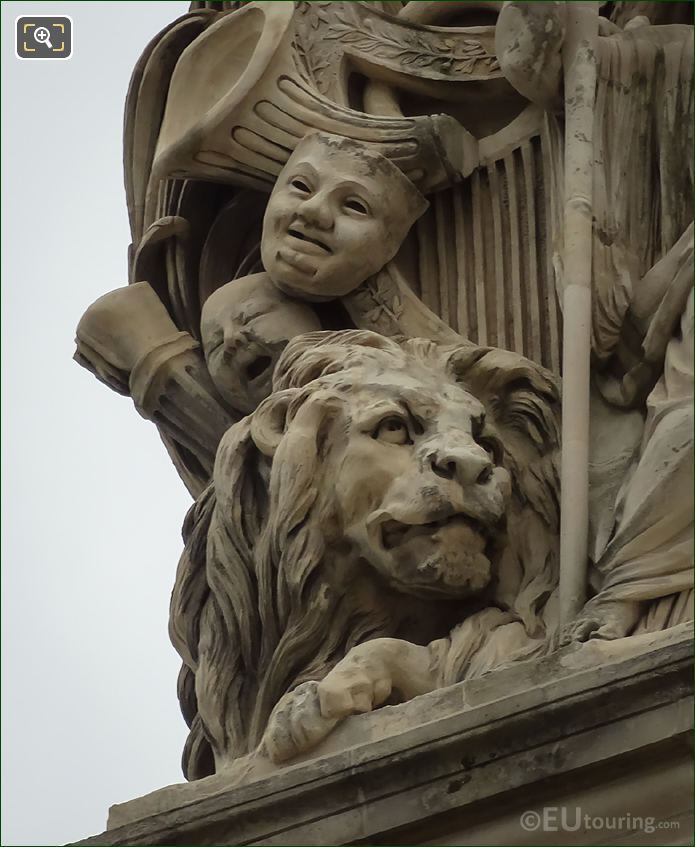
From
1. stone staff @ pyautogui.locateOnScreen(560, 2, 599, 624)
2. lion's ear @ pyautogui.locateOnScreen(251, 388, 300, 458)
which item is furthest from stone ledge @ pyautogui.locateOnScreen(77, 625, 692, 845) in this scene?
lion's ear @ pyautogui.locateOnScreen(251, 388, 300, 458)

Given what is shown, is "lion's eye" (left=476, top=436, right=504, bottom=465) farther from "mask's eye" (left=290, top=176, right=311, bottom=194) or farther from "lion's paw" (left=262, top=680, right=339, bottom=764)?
"mask's eye" (left=290, top=176, right=311, bottom=194)

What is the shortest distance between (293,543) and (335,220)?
1.09m

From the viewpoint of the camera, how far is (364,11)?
902cm

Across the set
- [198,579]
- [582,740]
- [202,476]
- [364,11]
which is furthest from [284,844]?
[364,11]

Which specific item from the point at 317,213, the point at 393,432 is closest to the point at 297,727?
the point at 393,432

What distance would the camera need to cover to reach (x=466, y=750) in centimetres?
687

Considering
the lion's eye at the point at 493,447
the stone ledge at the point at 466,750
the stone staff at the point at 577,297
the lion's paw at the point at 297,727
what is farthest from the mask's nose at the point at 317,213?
the stone ledge at the point at 466,750

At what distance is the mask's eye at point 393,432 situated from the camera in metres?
7.79

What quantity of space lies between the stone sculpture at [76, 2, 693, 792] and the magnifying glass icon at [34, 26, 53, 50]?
90 centimetres

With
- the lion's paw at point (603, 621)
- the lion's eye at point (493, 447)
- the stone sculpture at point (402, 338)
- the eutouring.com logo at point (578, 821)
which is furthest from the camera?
the lion's eye at point (493, 447)

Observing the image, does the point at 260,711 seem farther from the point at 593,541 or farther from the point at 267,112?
the point at 267,112

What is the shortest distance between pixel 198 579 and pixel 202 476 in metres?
0.71

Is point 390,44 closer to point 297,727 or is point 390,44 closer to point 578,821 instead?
point 297,727

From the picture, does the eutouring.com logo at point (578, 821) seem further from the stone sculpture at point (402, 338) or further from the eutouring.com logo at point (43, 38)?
the eutouring.com logo at point (43, 38)
